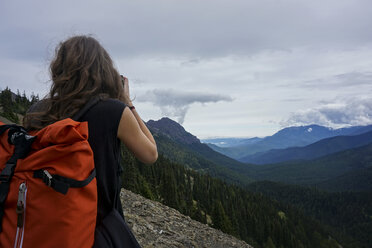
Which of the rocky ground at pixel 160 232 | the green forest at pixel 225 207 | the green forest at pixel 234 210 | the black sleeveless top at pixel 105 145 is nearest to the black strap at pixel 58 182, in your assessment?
the black sleeveless top at pixel 105 145

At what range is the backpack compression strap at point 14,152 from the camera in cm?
200

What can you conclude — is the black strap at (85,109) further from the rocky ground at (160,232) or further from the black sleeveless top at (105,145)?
the rocky ground at (160,232)

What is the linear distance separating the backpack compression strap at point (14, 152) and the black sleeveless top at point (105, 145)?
52cm

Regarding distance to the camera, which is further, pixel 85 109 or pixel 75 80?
pixel 75 80

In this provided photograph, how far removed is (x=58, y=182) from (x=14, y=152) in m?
0.51

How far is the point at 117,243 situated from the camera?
248 cm

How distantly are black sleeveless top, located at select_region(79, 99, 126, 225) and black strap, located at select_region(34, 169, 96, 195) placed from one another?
48cm

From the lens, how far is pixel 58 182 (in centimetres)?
195

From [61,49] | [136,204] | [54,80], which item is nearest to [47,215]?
[54,80]

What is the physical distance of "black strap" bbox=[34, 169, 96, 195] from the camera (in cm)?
194

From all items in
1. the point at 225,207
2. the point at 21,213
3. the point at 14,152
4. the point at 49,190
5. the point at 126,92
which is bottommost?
the point at 225,207

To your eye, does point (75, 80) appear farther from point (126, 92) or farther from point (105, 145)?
point (105, 145)

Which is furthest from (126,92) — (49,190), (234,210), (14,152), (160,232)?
(234,210)

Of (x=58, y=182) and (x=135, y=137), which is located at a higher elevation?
(x=135, y=137)
